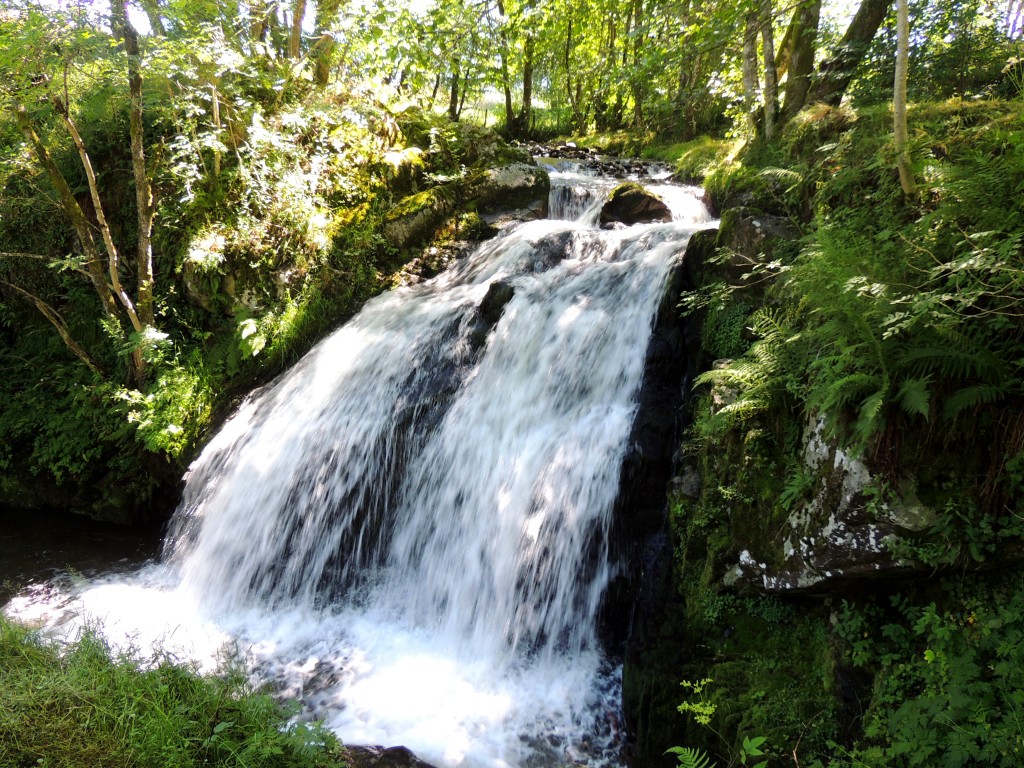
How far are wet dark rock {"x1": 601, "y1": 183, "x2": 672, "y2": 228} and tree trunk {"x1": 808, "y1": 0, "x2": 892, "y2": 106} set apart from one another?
3.04 m

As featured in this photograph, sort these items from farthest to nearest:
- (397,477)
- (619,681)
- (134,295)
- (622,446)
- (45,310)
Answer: (134,295)
(45,310)
(397,477)
(622,446)
(619,681)

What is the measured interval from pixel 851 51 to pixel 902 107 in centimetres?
330

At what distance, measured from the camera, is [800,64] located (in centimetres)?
809

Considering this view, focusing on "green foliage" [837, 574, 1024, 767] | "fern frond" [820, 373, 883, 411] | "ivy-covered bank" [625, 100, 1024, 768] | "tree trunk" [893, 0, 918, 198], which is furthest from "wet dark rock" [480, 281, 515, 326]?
"green foliage" [837, 574, 1024, 767]

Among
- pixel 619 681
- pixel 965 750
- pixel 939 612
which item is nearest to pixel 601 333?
pixel 619 681

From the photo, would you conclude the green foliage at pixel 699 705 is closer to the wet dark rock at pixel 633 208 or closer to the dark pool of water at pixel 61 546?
the dark pool of water at pixel 61 546

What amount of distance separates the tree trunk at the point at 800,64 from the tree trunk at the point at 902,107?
3.90 m

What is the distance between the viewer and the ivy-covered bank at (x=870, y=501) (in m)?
2.91

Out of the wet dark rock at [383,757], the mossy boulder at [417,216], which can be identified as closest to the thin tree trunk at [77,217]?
the mossy boulder at [417,216]

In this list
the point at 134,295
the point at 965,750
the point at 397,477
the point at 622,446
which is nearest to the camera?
the point at 965,750

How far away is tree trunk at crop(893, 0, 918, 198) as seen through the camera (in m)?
4.04

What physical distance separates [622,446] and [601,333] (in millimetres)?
1696

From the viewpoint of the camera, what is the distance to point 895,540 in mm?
3221

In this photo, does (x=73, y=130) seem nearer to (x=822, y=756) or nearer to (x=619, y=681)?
(x=619, y=681)
